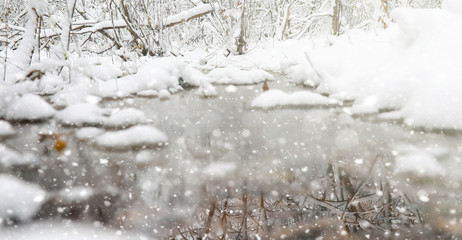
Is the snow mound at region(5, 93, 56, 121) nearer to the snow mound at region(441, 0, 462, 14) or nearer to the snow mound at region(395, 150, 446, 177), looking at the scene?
the snow mound at region(395, 150, 446, 177)

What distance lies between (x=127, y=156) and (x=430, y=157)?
160 centimetres

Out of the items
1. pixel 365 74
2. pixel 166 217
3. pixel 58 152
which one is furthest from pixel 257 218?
pixel 365 74

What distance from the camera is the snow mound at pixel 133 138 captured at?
1.82m

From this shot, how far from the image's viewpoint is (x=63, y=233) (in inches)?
42.1

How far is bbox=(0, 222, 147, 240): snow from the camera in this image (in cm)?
105

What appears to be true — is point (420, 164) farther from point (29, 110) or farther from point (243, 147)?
point (29, 110)

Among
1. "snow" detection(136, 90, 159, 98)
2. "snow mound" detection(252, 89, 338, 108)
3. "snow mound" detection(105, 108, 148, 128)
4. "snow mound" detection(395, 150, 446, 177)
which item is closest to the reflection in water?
"snow mound" detection(395, 150, 446, 177)

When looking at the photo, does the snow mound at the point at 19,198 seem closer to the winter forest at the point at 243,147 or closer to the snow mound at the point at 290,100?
the winter forest at the point at 243,147

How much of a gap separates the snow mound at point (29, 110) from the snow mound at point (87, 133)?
488mm

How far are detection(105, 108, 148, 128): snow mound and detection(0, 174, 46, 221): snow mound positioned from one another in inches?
29.8

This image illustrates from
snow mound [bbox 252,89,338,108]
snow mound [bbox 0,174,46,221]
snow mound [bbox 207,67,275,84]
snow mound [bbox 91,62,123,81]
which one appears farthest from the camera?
snow mound [bbox 207,67,275,84]

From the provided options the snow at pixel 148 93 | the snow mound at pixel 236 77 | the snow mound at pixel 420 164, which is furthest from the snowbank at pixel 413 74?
the snow at pixel 148 93

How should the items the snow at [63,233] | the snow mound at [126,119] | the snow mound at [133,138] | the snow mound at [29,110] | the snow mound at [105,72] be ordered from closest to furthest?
the snow at [63,233], the snow mound at [133,138], the snow mound at [126,119], the snow mound at [29,110], the snow mound at [105,72]

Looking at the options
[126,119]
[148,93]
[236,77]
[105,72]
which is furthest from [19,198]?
[236,77]
